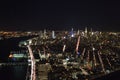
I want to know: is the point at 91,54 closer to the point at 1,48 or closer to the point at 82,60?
the point at 82,60

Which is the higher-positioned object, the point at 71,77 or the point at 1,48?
the point at 1,48

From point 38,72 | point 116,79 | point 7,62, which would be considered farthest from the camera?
point 7,62

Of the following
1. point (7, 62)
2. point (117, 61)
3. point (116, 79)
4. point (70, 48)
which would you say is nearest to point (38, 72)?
point (116, 79)

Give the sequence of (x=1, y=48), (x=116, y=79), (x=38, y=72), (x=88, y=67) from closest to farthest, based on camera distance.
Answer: (x=116, y=79) < (x=38, y=72) < (x=88, y=67) < (x=1, y=48)

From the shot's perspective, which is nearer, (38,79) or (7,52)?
(38,79)

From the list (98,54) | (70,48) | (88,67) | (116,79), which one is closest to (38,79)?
(116,79)

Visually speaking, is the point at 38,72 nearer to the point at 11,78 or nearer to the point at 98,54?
the point at 11,78
